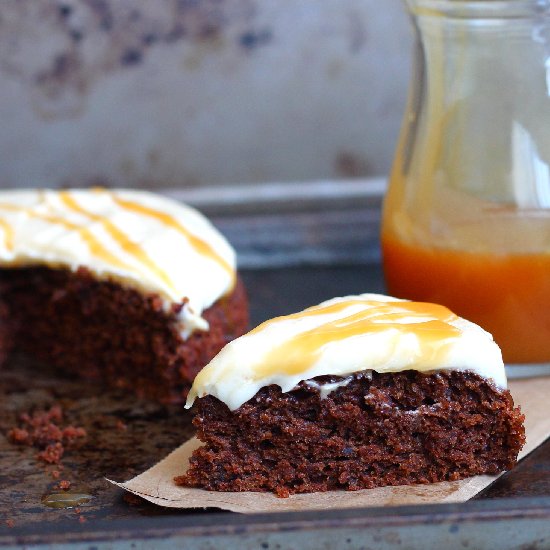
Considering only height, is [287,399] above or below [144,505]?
above

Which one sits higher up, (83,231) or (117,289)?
(83,231)

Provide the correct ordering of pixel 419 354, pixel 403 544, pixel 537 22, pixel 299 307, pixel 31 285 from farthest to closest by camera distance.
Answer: pixel 299 307 → pixel 31 285 → pixel 537 22 → pixel 419 354 → pixel 403 544

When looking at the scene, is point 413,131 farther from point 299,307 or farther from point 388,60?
point 388,60

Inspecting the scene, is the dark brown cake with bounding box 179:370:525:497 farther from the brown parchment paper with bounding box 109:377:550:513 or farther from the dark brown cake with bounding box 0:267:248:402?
the dark brown cake with bounding box 0:267:248:402

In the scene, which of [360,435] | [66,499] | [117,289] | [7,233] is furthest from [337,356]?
[7,233]

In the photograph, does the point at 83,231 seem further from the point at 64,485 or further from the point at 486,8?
the point at 486,8

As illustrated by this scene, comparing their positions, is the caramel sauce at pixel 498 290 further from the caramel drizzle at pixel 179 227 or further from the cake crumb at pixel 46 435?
the cake crumb at pixel 46 435

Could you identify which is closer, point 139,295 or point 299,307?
point 139,295

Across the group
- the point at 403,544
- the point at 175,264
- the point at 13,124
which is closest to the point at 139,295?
the point at 175,264

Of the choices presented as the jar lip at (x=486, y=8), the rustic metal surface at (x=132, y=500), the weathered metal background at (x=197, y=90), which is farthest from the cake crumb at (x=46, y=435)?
the weathered metal background at (x=197, y=90)
